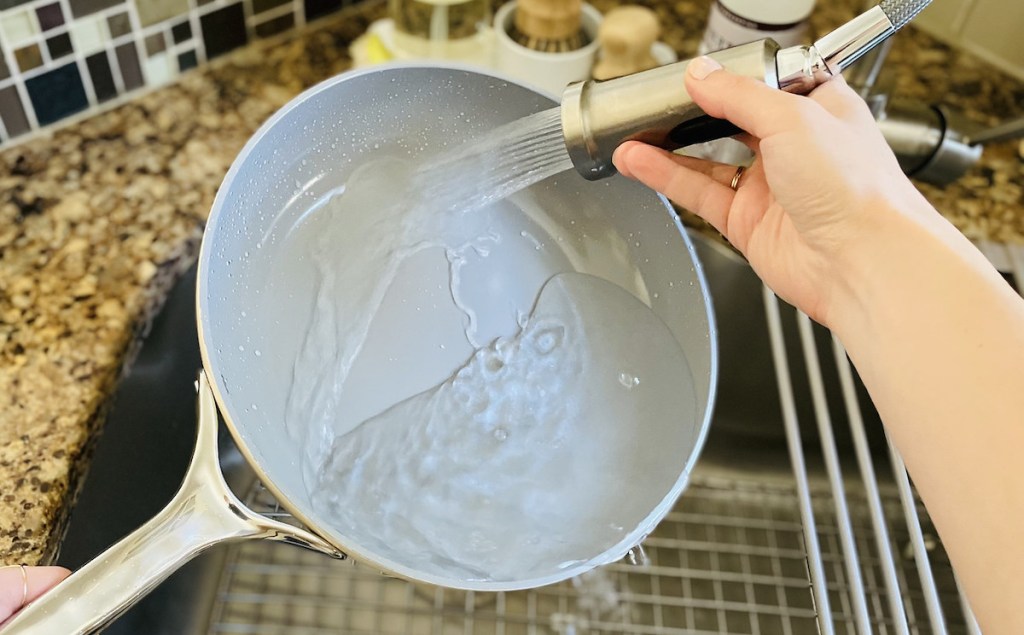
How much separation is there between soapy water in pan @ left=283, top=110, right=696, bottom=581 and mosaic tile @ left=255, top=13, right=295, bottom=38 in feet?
0.86

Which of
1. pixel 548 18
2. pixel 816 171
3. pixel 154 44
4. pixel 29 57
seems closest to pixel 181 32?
pixel 154 44

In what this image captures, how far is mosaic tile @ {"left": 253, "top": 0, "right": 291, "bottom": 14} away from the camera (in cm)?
77

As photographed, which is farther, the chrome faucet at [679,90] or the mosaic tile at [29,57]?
the mosaic tile at [29,57]

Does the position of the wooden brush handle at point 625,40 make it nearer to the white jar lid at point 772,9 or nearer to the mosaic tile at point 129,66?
the white jar lid at point 772,9

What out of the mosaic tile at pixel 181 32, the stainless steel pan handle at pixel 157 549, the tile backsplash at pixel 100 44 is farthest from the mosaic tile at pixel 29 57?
the stainless steel pan handle at pixel 157 549

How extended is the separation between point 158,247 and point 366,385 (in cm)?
21

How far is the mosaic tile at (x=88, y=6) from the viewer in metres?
0.64

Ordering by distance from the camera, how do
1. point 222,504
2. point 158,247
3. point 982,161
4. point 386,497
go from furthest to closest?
point 982,161
point 158,247
point 386,497
point 222,504

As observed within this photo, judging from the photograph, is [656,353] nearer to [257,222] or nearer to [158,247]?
[257,222]

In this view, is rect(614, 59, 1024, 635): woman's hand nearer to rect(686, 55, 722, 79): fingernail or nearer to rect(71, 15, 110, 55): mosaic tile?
rect(686, 55, 722, 79): fingernail

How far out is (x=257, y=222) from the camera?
554 mm

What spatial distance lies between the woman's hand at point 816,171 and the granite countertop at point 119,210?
31cm

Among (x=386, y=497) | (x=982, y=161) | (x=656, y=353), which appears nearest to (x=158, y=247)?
A: (x=386, y=497)

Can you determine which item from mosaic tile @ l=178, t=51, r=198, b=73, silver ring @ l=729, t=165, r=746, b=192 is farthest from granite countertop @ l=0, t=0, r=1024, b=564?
silver ring @ l=729, t=165, r=746, b=192
